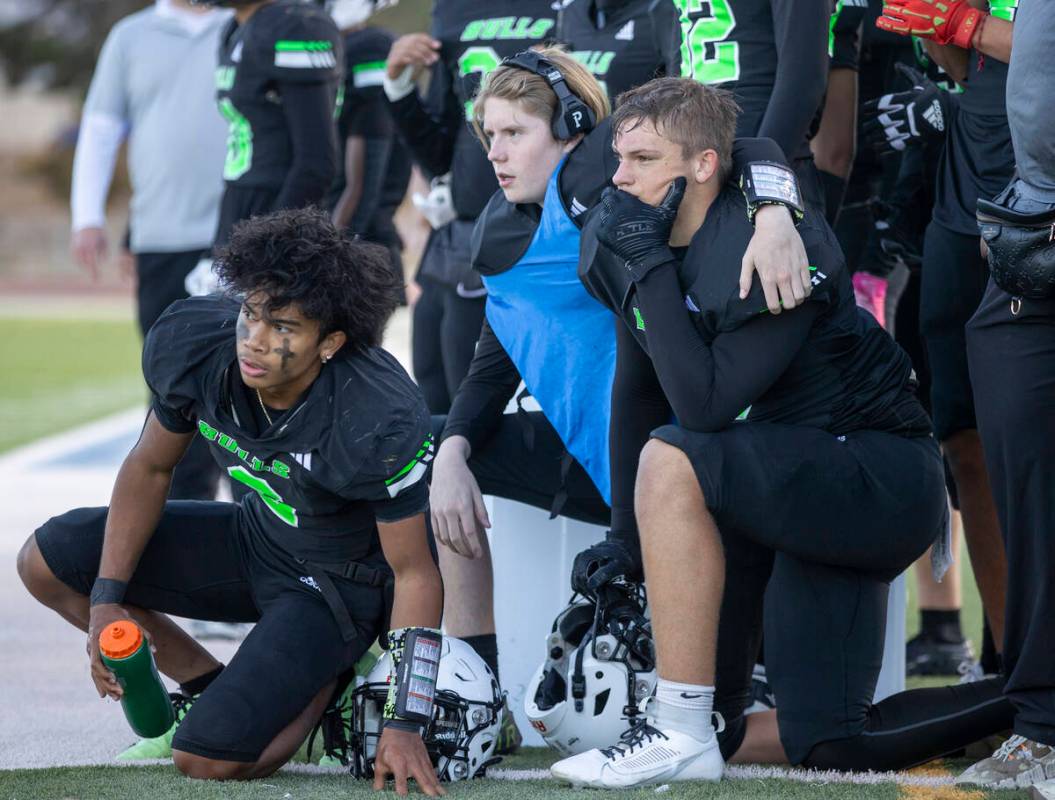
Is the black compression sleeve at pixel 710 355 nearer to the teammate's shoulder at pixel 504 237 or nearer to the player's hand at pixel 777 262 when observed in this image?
the player's hand at pixel 777 262

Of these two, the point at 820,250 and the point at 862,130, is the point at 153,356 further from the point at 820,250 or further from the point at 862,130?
the point at 862,130

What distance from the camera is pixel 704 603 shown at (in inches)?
118

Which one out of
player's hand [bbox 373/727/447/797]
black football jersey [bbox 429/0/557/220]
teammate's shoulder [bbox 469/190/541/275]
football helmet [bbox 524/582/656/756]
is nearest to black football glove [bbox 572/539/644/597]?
football helmet [bbox 524/582/656/756]

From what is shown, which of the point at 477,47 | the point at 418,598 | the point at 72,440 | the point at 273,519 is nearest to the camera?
the point at 418,598

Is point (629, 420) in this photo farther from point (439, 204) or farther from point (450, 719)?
point (439, 204)

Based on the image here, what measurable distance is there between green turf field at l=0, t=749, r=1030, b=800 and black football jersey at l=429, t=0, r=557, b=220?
1.92m

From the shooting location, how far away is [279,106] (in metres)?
4.97

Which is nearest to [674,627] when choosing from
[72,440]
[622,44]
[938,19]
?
[938,19]

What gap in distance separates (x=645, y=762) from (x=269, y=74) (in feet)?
8.98

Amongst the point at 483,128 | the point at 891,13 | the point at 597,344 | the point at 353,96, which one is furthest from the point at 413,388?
the point at 353,96

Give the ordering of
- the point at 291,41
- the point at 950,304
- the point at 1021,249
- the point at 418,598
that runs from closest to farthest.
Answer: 1. the point at 1021,249
2. the point at 418,598
3. the point at 950,304
4. the point at 291,41

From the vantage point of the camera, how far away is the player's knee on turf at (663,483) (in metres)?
3.00

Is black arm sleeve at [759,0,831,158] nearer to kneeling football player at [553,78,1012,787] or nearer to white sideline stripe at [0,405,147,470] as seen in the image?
kneeling football player at [553,78,1012,787]

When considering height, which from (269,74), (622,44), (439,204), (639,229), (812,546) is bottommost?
(812,546)
